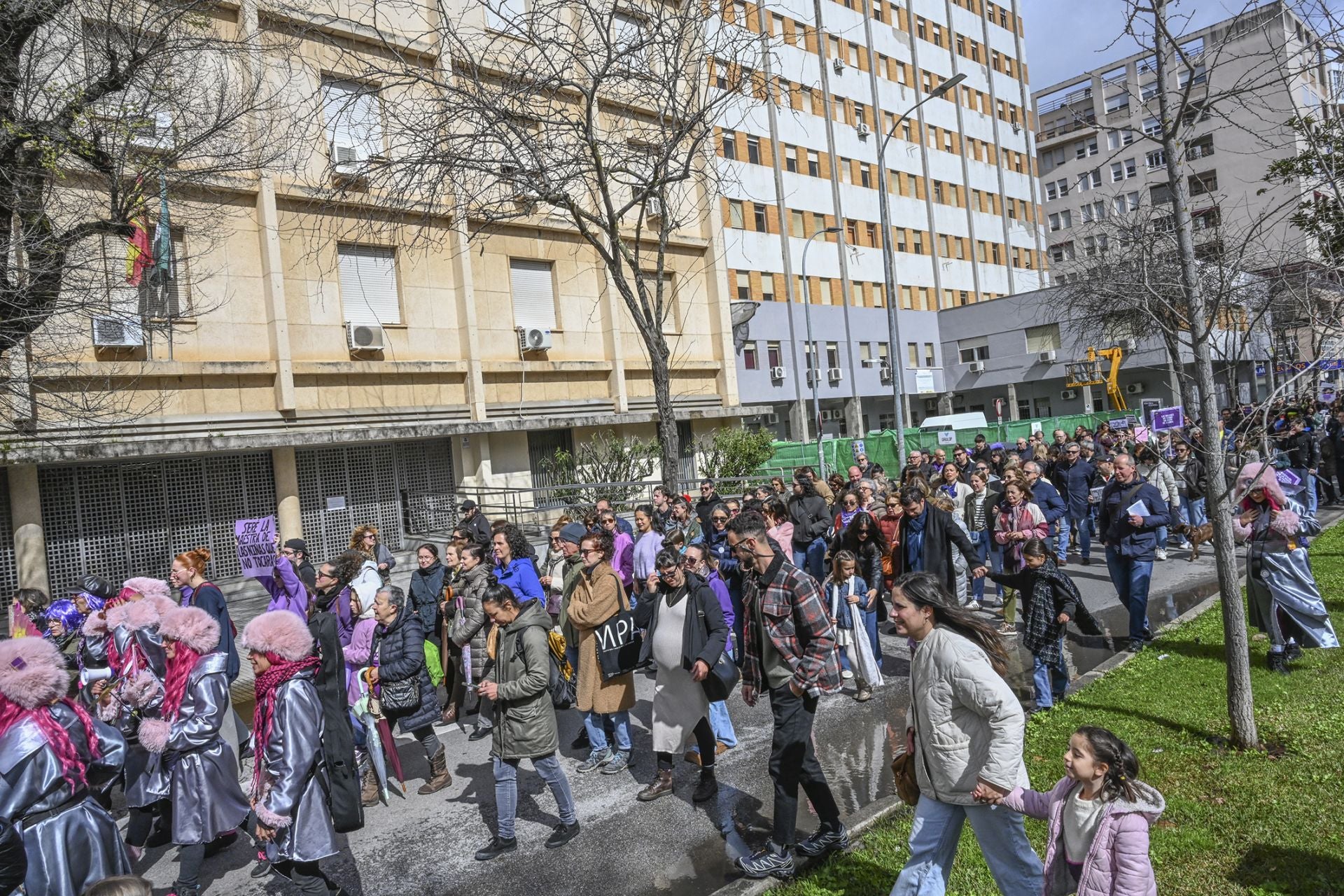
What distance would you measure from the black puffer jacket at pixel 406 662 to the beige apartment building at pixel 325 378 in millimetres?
8662

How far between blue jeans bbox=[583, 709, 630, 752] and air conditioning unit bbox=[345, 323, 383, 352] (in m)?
13.3

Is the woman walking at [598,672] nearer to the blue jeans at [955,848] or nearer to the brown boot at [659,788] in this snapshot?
the brown boot at [659,788]

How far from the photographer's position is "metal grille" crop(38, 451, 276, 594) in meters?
15.6

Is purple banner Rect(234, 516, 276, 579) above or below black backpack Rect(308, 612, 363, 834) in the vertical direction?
above

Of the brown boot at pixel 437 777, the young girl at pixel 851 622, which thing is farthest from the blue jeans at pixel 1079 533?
the brown boot at pixel 437 777

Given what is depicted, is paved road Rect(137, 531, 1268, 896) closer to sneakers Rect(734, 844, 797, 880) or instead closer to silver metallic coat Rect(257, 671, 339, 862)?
sneakers Rect(734, 844, 797, 880)

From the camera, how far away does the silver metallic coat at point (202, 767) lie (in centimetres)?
504

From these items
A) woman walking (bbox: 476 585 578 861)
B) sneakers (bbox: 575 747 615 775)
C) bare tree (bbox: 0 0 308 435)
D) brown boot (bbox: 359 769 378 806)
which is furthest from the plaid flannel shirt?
bare tree (bbox: 0 0 308 435)

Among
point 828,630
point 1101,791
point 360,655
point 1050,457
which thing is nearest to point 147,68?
point 360,655

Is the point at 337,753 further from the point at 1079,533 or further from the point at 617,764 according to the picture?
the point at 1079,533

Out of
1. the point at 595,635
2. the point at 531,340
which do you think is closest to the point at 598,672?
the point at 595,635

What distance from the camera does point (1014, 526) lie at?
9.66m

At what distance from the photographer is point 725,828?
19.0ft

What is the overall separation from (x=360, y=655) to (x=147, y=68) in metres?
9.02
